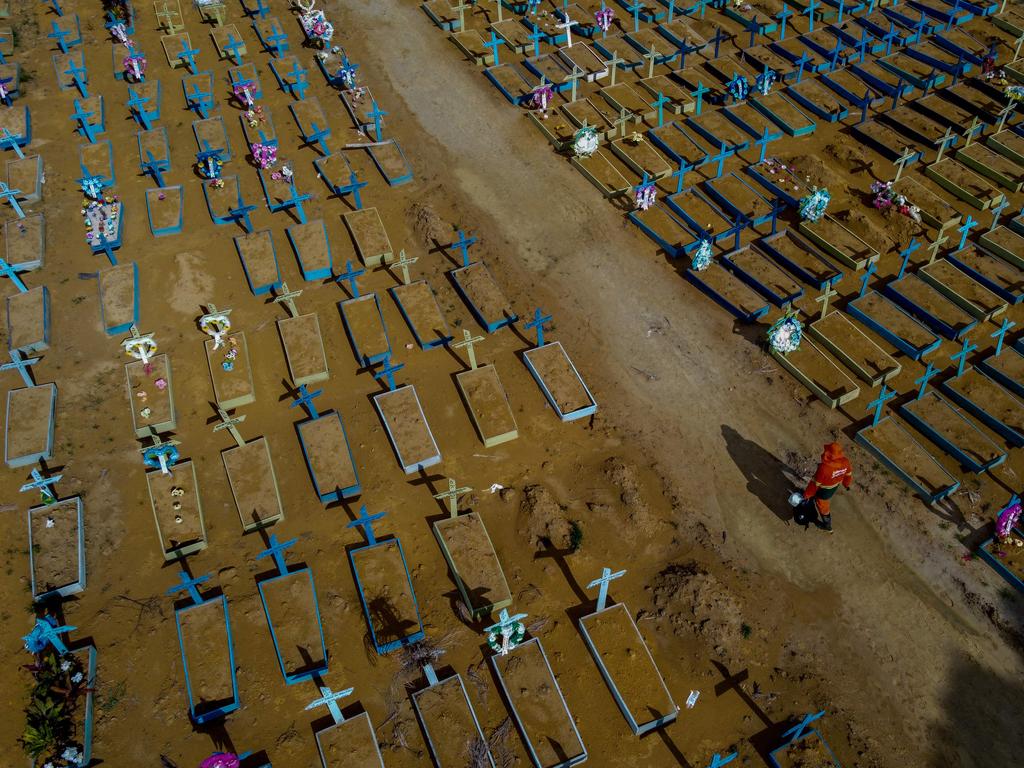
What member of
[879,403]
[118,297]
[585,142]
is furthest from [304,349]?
[879,403]

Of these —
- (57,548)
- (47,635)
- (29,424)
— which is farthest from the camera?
(29,424)

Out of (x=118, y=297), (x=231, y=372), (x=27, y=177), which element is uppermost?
(x=27, y=177)

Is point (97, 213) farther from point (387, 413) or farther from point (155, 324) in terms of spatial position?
point (387, 413)

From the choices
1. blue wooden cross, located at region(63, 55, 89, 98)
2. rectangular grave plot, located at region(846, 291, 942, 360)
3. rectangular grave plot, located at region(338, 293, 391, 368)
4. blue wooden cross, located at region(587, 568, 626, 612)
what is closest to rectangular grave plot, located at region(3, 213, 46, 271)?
blue wooden cross, located at region(63, 55, 89, 98)

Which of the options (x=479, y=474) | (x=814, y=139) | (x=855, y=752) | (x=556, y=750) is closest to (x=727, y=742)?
(x=855, y=752)

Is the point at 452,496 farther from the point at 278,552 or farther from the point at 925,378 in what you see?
the point at 925,378

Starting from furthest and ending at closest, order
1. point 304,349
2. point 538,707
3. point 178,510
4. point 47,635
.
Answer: point 304,349 → point 178,510 → point 47,635 → point 538,707

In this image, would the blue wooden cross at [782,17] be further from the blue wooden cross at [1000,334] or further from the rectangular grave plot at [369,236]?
the rectangular grave plot at [369,236]

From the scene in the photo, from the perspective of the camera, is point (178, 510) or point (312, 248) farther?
point (312, 248)

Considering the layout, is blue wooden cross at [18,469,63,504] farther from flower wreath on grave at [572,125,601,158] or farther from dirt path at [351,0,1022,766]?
flower wreath on grave at [572,125,601,158]
